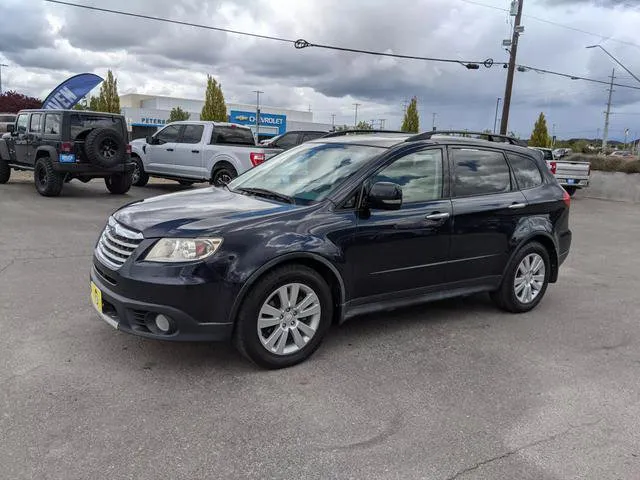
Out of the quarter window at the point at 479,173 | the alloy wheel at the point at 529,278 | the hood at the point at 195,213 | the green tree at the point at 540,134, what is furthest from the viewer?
the green tree at the point at 540,134

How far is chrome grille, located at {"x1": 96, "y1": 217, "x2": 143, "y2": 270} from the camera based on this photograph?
3.74 metres

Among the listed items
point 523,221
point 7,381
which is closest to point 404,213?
point 523,221

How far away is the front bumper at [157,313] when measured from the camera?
3537 mm

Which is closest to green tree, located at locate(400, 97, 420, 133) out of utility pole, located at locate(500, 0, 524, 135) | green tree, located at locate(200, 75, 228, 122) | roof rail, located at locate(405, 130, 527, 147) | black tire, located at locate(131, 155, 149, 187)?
green tree, located at locate(200, 75, 228, 122)

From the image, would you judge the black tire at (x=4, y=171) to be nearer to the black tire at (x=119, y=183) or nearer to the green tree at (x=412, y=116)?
the black tire at (x=119, y=183)

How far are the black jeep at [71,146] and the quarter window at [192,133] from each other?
1450mm

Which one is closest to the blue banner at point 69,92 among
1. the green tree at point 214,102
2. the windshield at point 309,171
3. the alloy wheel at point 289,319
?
the windshield at point 309,171

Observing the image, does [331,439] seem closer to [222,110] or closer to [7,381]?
[7,381]

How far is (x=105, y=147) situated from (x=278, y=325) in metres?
9.79

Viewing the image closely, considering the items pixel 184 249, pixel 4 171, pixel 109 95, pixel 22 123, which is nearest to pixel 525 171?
pixel 184 249

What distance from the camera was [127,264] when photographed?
3.68 m

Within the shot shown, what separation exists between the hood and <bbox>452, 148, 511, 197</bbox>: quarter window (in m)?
1.66

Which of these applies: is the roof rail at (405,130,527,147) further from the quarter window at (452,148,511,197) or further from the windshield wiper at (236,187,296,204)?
the windshield wiper at (236,187,296,204)

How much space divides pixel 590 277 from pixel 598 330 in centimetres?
244
